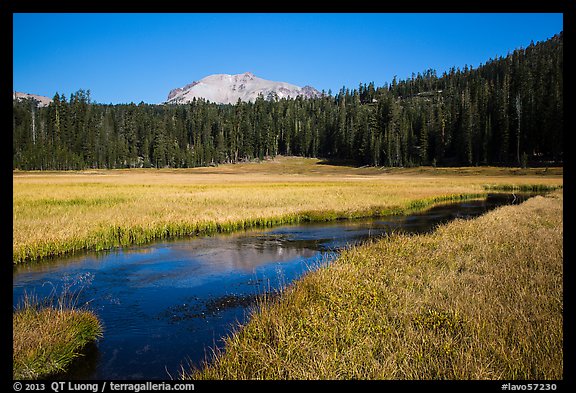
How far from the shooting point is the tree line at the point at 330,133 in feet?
340

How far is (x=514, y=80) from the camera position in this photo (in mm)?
136000

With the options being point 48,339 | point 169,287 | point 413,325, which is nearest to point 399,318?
point 413,325

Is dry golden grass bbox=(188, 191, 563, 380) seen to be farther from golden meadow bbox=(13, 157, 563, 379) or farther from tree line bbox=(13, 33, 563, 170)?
tree line bbox=(13, 33, 563, 170)

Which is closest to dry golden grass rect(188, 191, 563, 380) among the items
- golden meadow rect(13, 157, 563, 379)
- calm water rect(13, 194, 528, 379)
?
golden meadow rect(13, 157, 563, 379)

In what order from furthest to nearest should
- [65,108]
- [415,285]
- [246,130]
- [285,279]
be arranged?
[246,130] < [65,108] < [285,279] < [415,285]

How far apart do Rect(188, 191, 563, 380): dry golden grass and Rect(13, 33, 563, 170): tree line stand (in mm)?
93933

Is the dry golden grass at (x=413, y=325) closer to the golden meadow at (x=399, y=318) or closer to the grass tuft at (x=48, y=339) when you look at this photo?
the golden meadow at (x=399, y=318)

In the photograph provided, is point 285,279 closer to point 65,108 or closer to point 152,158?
point 152,158

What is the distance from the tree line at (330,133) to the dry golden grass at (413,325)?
3698 inches

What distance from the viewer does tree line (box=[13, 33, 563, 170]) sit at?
340 feet

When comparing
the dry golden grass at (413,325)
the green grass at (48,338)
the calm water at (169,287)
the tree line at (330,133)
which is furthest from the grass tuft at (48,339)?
the tree line at (330,133)

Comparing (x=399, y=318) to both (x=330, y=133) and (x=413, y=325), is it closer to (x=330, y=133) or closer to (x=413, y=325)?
(x=413, y=325)
